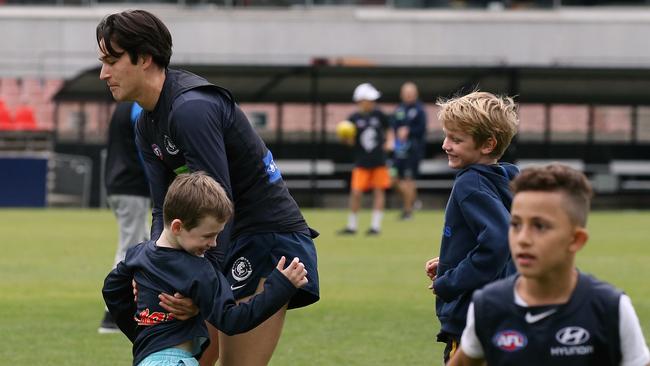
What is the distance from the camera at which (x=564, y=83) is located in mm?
28266

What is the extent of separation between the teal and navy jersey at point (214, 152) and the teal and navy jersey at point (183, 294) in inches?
9.3

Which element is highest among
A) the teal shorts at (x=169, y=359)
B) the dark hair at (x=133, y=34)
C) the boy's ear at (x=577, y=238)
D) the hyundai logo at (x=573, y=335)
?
the dark hair at (x=133, y=34)

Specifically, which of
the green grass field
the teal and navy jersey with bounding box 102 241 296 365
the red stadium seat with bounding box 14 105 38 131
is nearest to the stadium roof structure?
the red stadium seat with bounding box 14 105 38 131

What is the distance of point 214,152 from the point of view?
5.04 meters

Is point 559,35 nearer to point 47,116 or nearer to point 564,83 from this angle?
point 564,83

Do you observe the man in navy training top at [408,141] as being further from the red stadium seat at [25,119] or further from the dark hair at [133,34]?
the dark hair at [133,34]

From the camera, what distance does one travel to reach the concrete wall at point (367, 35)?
1473 inches

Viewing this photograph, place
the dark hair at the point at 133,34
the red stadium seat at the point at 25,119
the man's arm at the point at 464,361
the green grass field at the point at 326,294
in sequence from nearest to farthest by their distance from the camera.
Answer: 1. the man's arm at the point at 464,361
2. the dark hair at the point at 133,34
3. the green grass field at the point at 326,294
4. the red stadium seat at the point at 25,119

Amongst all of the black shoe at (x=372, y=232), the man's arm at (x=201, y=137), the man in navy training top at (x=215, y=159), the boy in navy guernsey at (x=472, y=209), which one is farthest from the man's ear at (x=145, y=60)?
the black shoe at (x=372, y=232)

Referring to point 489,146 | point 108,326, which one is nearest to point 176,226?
point 489,146

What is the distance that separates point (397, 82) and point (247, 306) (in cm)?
2341

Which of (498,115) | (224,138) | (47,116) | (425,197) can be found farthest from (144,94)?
(47,116)

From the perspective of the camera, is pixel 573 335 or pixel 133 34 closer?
pixel 573 335

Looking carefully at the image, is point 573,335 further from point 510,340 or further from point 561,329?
point 510,340
